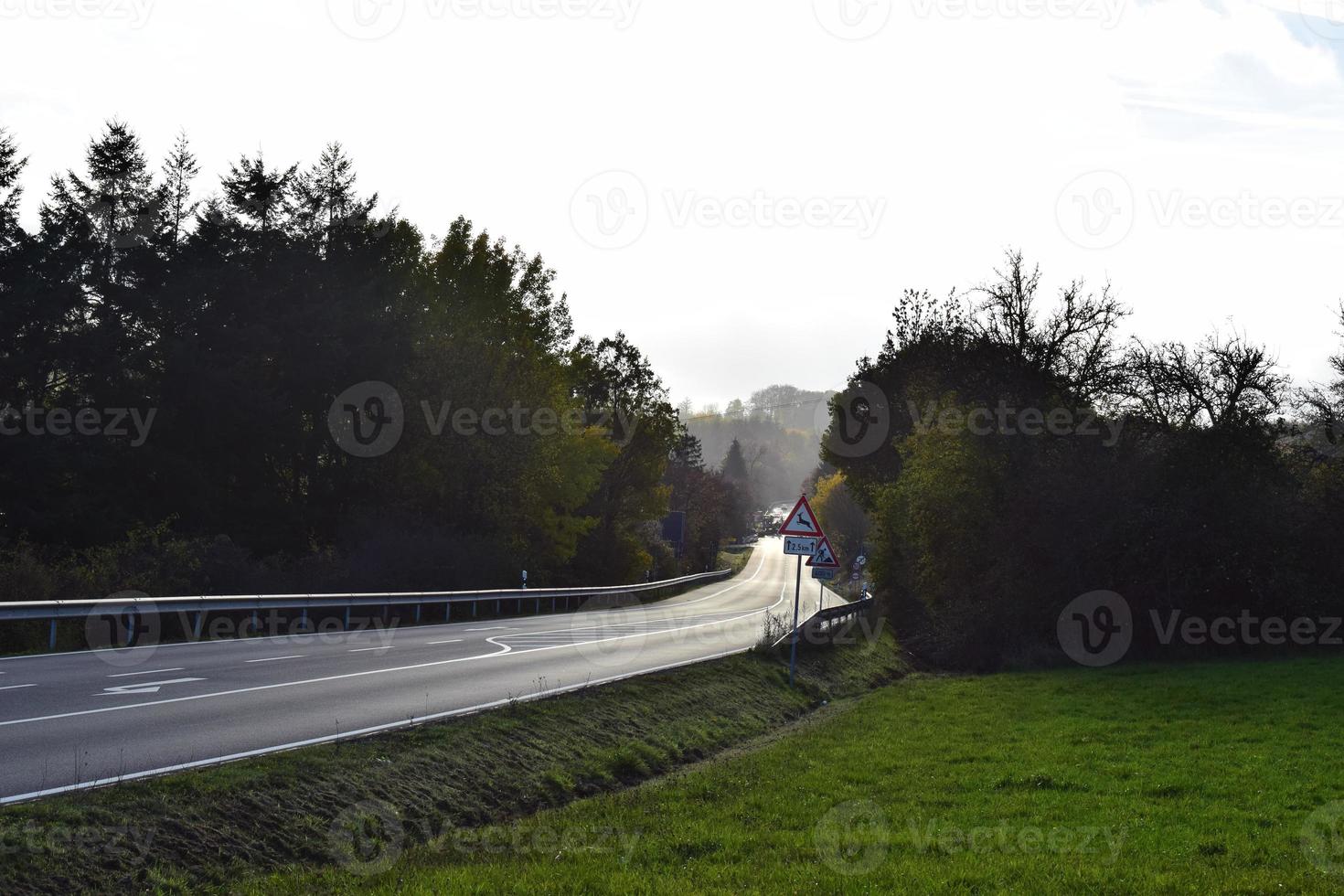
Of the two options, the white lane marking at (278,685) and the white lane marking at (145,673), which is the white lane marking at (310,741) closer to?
the white lane marking at (278,685)

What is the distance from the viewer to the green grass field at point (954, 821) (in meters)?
7.94

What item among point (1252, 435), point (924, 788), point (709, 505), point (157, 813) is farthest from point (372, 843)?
point (709, 505)

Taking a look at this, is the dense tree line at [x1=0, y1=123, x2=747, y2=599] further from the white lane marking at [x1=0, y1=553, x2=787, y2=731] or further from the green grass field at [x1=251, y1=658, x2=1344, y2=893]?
the green grass field at [x1=251, y1=658, x2=1344, y2=893]

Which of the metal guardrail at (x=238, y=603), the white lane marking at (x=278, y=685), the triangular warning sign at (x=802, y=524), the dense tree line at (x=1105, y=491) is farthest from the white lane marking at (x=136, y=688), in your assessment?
the dense tree line at (x=1105, y=491)

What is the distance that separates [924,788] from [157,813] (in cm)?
Result: 769

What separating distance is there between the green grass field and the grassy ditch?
0.45 metres

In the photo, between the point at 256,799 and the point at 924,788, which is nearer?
the point at 256,799

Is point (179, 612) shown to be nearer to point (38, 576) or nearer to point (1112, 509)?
point (38, 576)

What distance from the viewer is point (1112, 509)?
3017 cm

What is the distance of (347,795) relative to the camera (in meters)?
9.96

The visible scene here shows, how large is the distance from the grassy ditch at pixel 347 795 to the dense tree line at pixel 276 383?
1463 cm

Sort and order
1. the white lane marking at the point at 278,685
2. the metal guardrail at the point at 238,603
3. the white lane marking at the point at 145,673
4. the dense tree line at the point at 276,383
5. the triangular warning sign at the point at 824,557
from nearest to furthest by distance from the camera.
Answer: the white lane marking at the point at 278,685 → the white lane marking at the point at 145,673 → the metal guardrail at the point at 238,603 → the triangular warning sign at the point at 824,557 → the dense tree line at the point at 276,383

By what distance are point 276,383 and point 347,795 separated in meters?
36.6

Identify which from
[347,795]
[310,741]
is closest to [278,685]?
[310,741]
